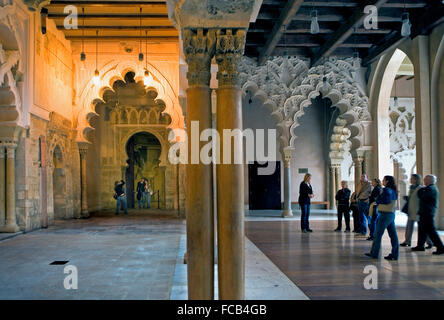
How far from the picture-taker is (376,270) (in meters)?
5.15

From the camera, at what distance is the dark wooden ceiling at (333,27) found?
28.3 ft

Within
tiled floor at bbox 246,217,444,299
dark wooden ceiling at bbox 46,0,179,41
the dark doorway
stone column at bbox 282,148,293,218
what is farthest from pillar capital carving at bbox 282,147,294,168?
dark wooden ceiling at bbox 46,0,179,41

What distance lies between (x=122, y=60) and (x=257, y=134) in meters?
5.89

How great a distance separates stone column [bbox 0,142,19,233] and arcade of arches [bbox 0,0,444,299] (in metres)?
0.02

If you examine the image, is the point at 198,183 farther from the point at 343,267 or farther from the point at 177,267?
the point at 343,267

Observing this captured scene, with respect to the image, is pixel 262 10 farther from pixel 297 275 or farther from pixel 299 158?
pixel 299 158

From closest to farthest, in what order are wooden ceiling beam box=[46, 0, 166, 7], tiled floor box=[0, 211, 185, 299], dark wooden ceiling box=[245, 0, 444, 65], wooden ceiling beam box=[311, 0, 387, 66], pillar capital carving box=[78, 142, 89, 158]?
tiled floor box=[0, 211, 185, 299] → wooden ceiling beam box=[311, 0, 387, 66] → dark wooden ceiling box=[245, 0, 444, 65] → wooden ceiling beam box=[46, 0, 166, 7] → pillar capital carving box=[78, 142, 89, 158]

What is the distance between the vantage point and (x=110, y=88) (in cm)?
1262

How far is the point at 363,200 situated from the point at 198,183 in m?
6.02

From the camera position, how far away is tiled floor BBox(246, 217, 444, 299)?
419cm

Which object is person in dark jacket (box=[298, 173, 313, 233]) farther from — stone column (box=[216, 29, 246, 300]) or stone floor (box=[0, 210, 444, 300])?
stone column (box=[216, 29, 246, 300])

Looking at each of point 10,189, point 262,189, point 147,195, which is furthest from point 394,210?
point 147,195

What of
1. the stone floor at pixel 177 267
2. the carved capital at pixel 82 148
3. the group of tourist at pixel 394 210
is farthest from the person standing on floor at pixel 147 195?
the group of tourist at pixel 394 210
